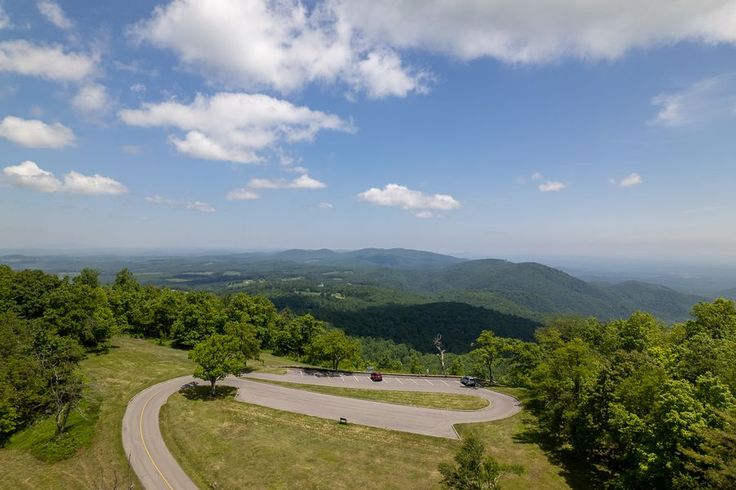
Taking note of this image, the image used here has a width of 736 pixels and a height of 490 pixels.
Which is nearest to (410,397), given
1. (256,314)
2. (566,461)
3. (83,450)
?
(566,461)

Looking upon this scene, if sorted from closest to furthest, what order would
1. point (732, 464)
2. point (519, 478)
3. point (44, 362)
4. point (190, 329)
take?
point (732, 464) → point (519, 478) → point (44, 362) → point (190, 329)

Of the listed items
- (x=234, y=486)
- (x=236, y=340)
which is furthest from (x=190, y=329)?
(x=234, y=486)

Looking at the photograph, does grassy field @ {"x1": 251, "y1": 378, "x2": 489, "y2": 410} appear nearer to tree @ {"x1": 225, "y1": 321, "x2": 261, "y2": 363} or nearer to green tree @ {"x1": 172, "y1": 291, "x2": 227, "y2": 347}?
tree @ {"x1": 225, "y1": 321, "x2": 261, "y2": 363}

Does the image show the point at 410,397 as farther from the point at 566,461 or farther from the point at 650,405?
the point at 650,405

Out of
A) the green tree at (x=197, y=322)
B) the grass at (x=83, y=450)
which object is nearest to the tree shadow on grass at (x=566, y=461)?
the grass at (x=83, y=450)

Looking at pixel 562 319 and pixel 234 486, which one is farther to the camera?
pixel 562 319

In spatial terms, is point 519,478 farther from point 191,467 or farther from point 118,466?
point 118,466

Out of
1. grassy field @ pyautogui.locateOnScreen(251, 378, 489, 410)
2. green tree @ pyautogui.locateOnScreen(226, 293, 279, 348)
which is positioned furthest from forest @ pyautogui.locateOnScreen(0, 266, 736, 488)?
grassy field @ pyautogui.locateOnScreen(251, 378, 489, 410)
